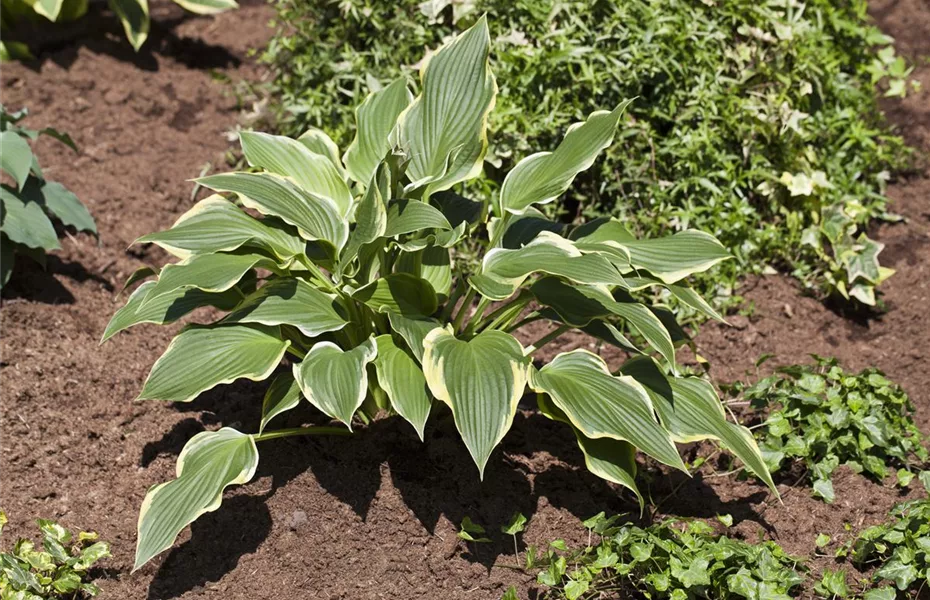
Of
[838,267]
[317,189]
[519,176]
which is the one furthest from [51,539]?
[838,267]

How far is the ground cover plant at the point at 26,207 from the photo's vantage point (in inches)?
141

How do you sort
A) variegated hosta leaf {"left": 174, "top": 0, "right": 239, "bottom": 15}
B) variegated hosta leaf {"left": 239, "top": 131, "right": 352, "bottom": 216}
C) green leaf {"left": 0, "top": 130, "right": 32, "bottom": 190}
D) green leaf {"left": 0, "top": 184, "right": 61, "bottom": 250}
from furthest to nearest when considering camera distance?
variegated hosta leaf {"left": 174, "top": 0, "right": 239, "bottom": 15}
green leaf {"left": 0, "top": 184, "right": 61, "bottom": 250}
green leaf {"left": 0, "top": 130, "right": 32, "bottom": 190}
variegated hosta leaf {"left": 239, "top": 131, "right": 352, "bottom": 216}

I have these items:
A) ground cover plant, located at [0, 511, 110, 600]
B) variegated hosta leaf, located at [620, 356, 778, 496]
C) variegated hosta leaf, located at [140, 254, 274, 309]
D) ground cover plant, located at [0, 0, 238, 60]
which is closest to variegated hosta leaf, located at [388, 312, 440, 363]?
variegated hosta leaf, located at [140, 254, 274, 309]

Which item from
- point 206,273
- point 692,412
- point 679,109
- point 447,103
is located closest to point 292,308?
point 206,273

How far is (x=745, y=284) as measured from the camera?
4.27m

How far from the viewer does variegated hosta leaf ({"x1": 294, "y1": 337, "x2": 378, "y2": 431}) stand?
2803 millimetres

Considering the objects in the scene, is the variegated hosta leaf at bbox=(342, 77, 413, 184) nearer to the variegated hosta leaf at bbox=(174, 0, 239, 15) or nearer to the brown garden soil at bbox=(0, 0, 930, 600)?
the brown garden soil at bbox=(0, 0, 930, 600)

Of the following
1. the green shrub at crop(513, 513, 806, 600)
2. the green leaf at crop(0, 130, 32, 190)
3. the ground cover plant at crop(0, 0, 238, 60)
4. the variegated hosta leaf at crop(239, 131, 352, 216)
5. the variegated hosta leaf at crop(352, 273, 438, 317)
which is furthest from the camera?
the ground cover plant at crop(0, 0, 238, 60)

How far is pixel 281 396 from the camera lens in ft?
10.2

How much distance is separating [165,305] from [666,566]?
1684mm

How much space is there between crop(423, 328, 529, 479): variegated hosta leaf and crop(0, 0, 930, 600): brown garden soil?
0.49 m

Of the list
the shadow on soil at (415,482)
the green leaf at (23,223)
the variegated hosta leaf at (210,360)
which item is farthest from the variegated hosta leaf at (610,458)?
the green leaf at (23,223)

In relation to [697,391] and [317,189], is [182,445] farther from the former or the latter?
[697,391]

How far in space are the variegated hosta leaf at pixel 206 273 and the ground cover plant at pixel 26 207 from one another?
897 mm
